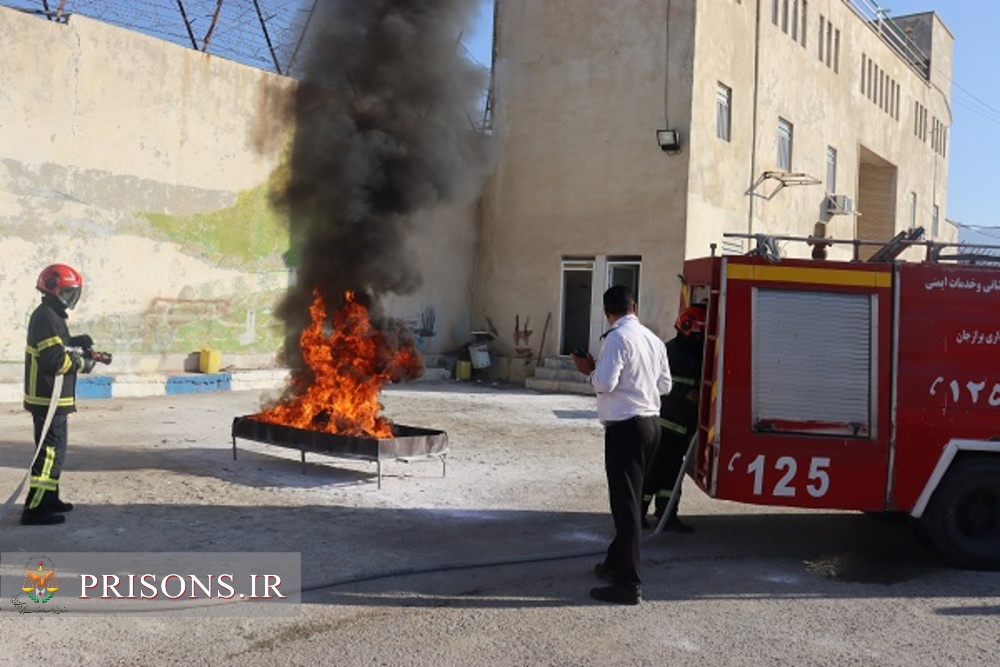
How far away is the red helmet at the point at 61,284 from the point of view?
6238 millimetres

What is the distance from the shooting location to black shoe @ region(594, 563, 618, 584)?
523 centimetres

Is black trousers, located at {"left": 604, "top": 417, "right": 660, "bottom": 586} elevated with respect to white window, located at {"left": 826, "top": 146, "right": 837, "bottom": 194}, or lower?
lower

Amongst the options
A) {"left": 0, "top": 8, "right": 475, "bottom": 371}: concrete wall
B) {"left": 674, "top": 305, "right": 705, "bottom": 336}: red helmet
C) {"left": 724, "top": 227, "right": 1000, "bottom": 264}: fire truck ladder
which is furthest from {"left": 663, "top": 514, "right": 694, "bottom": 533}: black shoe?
{"left": 0, "top": 8, "right": 475, "bottom": 371}: concrete wall

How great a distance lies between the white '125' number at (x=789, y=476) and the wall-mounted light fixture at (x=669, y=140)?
39.2 feet

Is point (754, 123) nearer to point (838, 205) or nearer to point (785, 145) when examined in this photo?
point (785, 145)

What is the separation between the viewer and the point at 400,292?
30.6 feet

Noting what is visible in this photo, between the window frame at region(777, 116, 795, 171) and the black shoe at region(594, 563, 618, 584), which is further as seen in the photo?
the window frame at region(777, 116, 795, 171)

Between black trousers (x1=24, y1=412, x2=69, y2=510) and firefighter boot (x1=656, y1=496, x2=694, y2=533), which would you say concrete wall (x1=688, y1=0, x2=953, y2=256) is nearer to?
firefighter boot (x1=656, y1=496, x2=694, y2=533)

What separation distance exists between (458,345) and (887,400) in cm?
1417

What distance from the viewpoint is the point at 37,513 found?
19.6ft

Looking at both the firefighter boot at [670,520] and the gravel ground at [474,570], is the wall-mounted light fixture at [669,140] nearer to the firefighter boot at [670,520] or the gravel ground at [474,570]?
the gravel ground at [474,570]

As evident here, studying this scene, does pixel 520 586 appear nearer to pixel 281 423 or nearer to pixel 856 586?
pixel 856 586

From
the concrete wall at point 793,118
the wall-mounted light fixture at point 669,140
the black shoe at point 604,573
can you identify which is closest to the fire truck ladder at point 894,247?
the black shoe at point 604,573

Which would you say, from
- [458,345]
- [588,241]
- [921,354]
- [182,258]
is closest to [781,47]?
[588,241]
